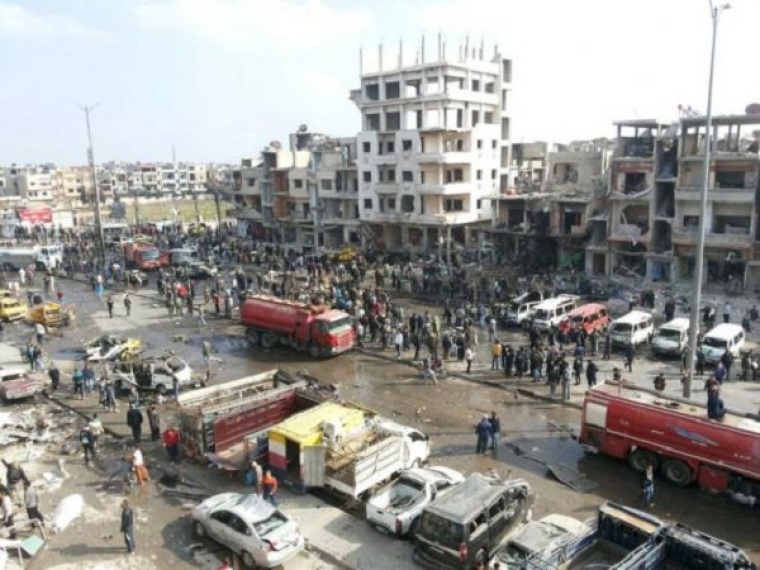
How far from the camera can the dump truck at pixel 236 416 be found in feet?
59.4

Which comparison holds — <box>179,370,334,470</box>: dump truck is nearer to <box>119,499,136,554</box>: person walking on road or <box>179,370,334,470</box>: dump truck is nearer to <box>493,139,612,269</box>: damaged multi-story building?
<box>119,499,136,554</box>: person walking on road

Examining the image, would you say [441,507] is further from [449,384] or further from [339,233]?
[339,233]

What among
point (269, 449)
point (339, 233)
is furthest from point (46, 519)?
point (339, 233)

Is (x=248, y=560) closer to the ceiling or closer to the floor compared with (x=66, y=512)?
closer to the floor

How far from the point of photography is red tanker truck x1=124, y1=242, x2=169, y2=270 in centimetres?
5259

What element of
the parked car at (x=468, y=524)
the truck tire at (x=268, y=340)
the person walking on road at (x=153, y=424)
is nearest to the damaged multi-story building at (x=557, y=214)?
the truck tire at (x=268, y=340)

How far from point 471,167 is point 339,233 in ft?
49.7

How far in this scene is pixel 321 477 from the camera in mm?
16609

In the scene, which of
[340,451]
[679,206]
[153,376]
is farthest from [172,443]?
[679,206]

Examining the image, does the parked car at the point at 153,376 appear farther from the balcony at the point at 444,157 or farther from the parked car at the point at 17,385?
the balcony at the point at 444,157

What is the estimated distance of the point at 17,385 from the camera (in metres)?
24.3

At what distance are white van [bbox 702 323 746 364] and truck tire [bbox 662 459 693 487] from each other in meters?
11.0

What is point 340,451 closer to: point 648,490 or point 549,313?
point 648,490

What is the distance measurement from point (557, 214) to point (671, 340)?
67.7 ft
